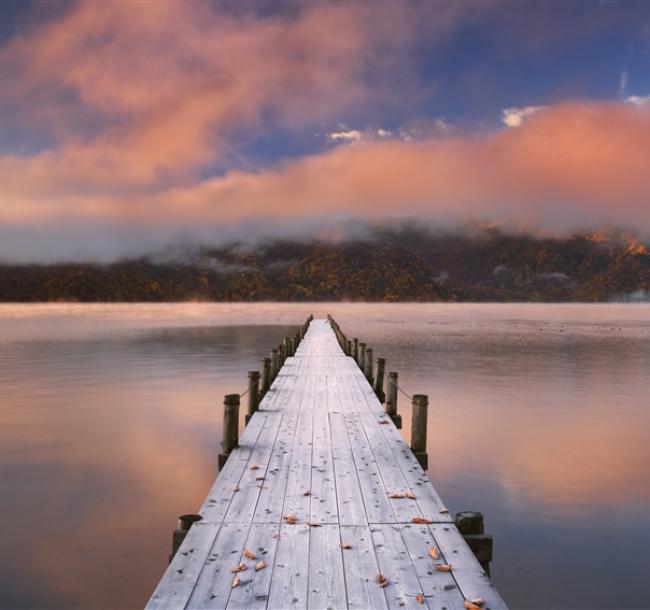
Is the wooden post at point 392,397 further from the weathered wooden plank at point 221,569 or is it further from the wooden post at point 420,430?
the weathered wooden plank at point 221,569

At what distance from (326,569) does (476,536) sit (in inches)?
73.2

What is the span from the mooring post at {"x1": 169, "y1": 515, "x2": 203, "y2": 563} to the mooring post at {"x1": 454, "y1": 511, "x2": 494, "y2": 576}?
322 cm

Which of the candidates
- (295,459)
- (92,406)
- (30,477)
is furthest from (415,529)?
(92,406)

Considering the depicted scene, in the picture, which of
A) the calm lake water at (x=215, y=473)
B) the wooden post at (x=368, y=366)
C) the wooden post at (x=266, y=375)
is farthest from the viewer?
the wooden post at (x=368, y=366)

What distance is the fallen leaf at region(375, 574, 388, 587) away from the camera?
5338 millimetres

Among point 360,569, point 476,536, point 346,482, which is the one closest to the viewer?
point 360,569

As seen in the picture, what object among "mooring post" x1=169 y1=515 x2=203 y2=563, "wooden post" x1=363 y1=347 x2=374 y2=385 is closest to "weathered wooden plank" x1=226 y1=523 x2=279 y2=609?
"mooring post" x1=169 y1=515 x2=203 y2=563

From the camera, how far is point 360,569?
5641 millimetres

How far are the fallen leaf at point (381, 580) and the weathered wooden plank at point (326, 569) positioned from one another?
0.35 metres

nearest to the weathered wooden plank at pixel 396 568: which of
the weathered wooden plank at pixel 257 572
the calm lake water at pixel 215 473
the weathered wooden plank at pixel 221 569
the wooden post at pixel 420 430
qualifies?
the weathered wooden plank at pixel 257 572

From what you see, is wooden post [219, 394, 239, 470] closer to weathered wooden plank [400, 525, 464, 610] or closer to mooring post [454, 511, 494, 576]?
weathered wooden plank [400, 525, 464, 610]

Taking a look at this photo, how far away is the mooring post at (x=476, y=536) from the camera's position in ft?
20.4

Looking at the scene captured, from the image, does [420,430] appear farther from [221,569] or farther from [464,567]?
[221,569]

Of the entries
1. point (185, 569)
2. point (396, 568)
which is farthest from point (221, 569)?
point (396, 568)
